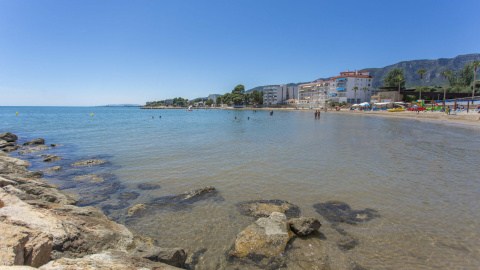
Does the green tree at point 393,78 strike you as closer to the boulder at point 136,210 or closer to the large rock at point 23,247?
the boulder at point 136,210

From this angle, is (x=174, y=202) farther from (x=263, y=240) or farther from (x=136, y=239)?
(x=263, y=240)

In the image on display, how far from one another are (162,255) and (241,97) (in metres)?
175

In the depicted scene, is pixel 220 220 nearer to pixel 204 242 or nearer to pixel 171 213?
pixel 204 242

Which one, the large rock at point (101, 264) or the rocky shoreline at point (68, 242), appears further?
the rocky shoreline at point (68, 242)

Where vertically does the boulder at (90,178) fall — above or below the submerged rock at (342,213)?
above

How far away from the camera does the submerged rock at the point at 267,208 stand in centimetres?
800

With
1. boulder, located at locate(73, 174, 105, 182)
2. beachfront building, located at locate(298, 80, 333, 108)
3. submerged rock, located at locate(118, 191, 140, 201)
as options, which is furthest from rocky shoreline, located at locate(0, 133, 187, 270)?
beachfront building, located at locate(298, 80, 333, 108)

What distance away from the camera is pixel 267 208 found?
8320 mm

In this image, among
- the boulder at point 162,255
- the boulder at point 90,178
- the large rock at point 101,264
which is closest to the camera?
the large rock at point 101,264

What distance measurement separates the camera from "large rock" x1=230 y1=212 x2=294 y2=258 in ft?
19.3

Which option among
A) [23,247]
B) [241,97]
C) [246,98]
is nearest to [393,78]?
[246,98]

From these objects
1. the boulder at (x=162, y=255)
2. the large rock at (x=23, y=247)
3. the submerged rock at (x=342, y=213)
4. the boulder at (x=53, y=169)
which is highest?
the large rock at (x=23, y=247)

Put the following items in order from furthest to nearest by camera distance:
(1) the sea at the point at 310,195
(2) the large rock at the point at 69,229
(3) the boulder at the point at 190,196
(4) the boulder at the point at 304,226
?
(3) the boulder at the point at 190,196 → (4) the boulder at the point at 304,226 → (1) the sea at the point at 310,195 → (2) the large rock at the point at 69,229

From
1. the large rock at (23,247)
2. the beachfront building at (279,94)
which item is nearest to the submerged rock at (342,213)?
the large rock at (23,247)
